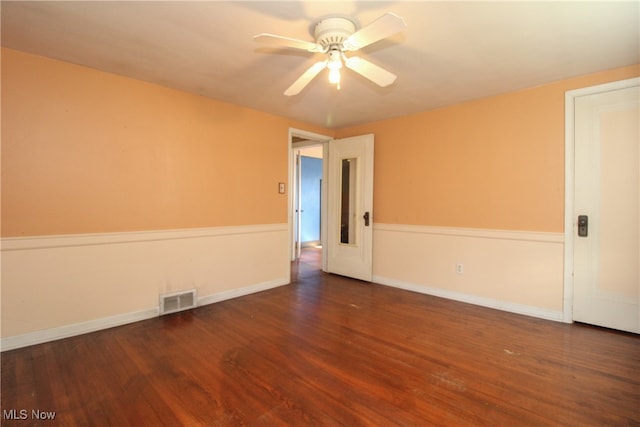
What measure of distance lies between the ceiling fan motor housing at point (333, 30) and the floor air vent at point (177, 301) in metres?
2.77

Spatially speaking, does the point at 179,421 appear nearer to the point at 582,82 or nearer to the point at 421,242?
the point at 421,242

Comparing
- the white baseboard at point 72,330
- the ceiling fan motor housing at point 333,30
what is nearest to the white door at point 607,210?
the ceiling fan motor housing at point 333,30

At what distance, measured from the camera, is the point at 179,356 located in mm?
2299

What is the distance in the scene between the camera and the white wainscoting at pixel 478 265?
304cm

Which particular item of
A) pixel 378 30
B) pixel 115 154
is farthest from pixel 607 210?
pixel 115 154

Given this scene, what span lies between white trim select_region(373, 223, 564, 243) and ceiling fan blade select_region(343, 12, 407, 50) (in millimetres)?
2567

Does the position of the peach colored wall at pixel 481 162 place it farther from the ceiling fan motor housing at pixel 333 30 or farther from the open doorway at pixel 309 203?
the open doorway at pixel 309 203

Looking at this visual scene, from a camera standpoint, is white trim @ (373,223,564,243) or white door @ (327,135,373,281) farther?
white door @ (327,135,373,281)

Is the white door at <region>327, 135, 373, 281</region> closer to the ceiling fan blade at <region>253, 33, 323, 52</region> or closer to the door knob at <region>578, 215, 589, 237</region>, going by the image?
the door knob at <region>578, 215, 589, 237</region>

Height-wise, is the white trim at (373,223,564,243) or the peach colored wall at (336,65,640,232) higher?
the peach colored wall at (336,65,640,232)

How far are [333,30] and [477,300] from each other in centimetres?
318

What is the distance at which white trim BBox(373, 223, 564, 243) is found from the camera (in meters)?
3.03

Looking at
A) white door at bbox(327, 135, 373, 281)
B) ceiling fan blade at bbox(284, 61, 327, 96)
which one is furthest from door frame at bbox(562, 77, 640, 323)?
ceiling fan blade at bbox(284, 61, 327, 96)

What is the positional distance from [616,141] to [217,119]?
3.96m
